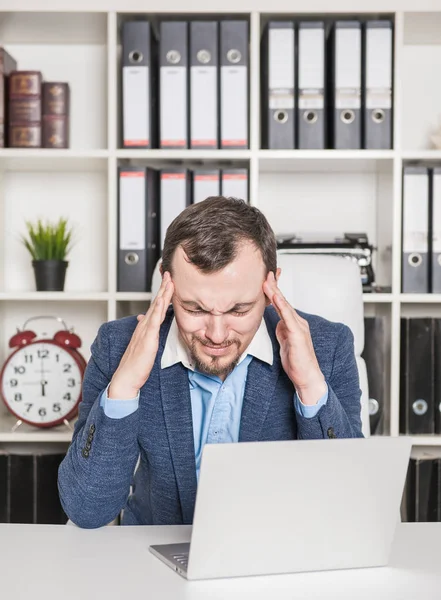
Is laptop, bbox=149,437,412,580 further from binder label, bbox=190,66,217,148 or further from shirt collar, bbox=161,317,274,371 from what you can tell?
binder label, bbox=190,66,217,148

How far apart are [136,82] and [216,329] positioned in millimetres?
1260

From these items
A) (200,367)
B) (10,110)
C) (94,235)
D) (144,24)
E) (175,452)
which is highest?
(144,24)

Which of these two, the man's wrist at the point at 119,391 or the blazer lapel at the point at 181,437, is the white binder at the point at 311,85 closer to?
the blazer lapel at the point at 181,437

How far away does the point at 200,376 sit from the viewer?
1.54m

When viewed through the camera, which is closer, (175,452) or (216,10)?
(175,452)

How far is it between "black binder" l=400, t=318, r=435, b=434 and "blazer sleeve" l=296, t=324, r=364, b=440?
881 millimetres

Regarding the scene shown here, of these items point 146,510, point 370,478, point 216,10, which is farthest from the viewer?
point 216,10

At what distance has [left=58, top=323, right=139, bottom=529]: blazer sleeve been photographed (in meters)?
1.32

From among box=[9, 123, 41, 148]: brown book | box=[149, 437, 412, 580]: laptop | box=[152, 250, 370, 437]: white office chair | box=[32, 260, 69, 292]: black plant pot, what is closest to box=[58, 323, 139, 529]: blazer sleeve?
box=[149, 437, 412, 580]: laptop

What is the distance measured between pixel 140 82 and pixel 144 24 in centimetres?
16

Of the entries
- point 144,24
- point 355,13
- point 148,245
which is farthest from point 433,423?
point 144,24

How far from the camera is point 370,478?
3.44ft

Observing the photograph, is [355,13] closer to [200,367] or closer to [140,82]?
[140,82]

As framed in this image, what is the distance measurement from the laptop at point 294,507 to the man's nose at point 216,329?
1.28 feet
